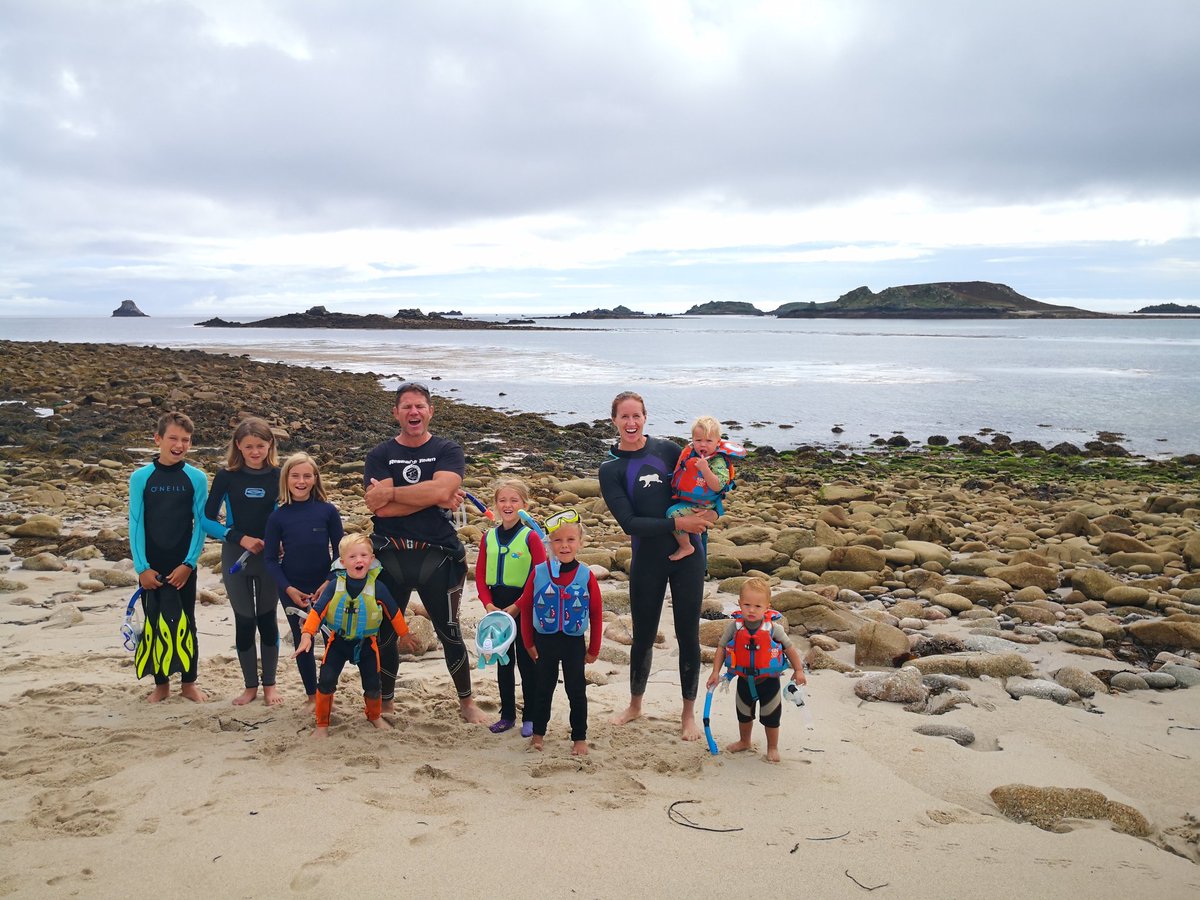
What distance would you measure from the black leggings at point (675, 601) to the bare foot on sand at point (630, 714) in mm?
71

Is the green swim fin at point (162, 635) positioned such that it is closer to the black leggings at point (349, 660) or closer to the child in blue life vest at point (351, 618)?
the child in blue life vest at point (351, 618)

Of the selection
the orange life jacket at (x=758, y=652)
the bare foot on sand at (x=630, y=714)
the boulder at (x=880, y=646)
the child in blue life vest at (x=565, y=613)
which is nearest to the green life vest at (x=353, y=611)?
the child in blue life vest at (x=565, y=613)

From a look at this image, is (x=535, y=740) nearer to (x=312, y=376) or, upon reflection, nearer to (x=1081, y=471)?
(x=1081, y=471)

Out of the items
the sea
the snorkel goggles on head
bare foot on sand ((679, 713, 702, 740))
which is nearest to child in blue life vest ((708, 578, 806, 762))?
bare foot on sand ((679, 713, 702, 740))

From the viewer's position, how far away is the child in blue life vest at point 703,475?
519 cm

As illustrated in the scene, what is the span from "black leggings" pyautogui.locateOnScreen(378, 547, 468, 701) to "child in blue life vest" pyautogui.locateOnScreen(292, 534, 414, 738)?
0.10 meters

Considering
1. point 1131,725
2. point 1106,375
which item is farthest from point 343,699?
point 1106,375

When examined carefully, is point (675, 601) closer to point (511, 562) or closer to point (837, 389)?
point (511, 562)

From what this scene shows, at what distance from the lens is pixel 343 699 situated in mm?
5816

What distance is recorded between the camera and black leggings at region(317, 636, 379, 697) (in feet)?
17.0

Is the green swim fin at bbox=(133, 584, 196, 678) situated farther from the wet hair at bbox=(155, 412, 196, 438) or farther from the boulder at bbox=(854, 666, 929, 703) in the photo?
the boulder at bbox=(854, 666, 929, 703)

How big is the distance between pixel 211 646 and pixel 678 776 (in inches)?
173

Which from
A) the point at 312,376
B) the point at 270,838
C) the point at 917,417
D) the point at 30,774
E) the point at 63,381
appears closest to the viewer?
the point at 270,838

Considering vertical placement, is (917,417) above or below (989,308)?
below
